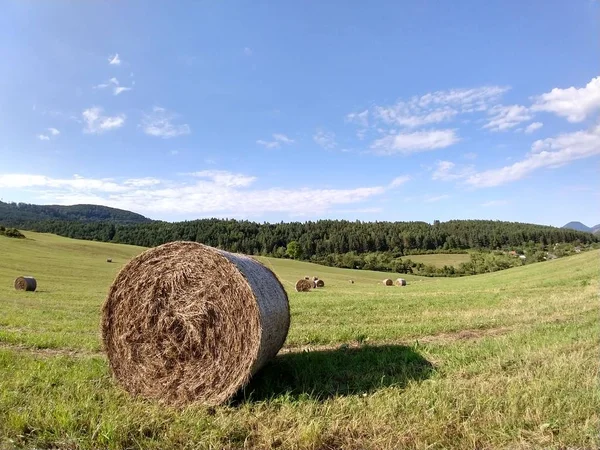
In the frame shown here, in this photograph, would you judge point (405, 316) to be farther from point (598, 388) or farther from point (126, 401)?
point (126, 401)

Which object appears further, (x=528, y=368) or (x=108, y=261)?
(x=108, y=261)

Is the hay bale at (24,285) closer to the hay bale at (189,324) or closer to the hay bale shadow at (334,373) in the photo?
the hay bale at (189,324)

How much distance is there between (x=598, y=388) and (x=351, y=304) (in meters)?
12.5

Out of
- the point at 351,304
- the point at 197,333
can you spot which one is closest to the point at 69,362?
the point at 197,333

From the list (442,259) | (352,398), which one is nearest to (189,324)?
(352,398)

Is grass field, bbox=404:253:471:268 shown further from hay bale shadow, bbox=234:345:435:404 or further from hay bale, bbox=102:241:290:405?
hay bale, bbox=102:241:290:405

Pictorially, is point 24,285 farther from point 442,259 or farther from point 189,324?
point 442,259

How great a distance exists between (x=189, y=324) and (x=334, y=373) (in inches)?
89.9

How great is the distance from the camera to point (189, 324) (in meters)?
5.94

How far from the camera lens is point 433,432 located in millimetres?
4180

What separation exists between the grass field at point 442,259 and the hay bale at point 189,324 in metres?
85.3

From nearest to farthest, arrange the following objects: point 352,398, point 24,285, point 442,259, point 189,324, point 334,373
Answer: point 352,398 → point 189,324 → point 334,373 → point 24,285 → point 442,259

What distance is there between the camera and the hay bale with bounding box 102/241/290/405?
5.60m

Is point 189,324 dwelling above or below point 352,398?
above
